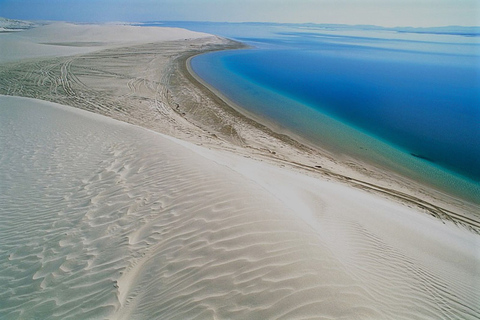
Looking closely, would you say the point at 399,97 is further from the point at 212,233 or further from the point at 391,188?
the point at 212,233

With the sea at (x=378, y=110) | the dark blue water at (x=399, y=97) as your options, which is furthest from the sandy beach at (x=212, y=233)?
the dark blue water at (x=399, y=97)

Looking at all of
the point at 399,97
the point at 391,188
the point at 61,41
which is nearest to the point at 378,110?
the point at 399,97

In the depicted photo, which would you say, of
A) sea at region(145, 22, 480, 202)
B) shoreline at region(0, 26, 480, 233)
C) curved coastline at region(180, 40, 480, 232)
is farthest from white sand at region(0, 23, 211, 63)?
curved coastline at region(180, 40, 480, 232)

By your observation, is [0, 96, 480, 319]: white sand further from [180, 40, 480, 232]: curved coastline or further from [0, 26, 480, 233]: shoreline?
[0, 26, 480, 233]: shoreline

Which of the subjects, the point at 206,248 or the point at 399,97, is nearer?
the point at 206,248

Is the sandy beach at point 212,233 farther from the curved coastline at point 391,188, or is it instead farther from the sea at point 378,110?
the sea at point 378,110

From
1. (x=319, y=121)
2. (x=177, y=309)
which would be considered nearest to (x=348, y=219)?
(x=177, y=309)
